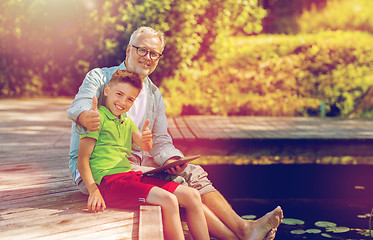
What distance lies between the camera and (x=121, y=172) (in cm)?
333

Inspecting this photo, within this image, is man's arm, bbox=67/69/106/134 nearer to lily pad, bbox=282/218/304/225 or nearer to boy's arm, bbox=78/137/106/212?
boy's arm, bbox=78/137/106/212

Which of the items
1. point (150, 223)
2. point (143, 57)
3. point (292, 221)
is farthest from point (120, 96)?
point (292, 221)

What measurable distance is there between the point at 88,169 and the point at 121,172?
221mm

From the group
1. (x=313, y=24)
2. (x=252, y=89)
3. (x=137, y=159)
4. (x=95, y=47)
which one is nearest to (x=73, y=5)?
(x=95, y=47)

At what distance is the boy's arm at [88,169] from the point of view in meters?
3.17

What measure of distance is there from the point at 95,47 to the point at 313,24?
6.70 m

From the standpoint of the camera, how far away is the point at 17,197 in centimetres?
362

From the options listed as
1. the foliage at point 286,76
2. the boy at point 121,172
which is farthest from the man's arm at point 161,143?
the foliage at point 286,76

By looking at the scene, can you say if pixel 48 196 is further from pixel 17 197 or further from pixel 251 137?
pixel 251 137

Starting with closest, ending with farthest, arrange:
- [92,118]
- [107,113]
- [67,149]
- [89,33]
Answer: [92,118]
[107,113]
[67,149]
[89,33]

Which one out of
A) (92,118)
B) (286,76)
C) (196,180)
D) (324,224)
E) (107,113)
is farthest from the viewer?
(286,76)

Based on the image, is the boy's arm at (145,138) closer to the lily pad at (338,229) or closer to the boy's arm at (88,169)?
the boy's arm at (88,169)

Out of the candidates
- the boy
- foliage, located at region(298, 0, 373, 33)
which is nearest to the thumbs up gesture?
the boy

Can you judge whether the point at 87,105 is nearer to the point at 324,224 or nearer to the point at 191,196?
the point at 191,196
